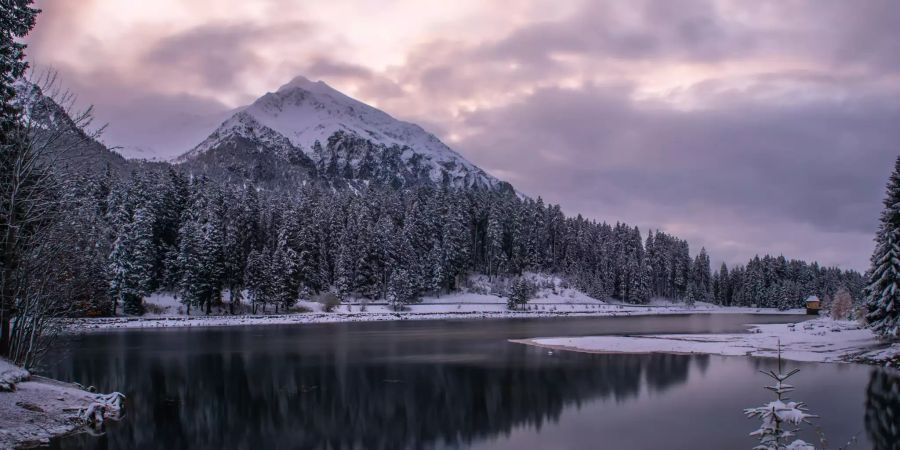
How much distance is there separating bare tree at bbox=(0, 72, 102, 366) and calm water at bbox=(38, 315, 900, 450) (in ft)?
19.1

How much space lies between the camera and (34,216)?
2473cm

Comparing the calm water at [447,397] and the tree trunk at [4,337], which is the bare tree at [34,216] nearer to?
the tree trunk at [4,337]

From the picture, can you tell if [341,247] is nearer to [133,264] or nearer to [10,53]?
[133,264]

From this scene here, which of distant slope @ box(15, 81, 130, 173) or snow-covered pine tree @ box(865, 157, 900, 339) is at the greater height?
distant slope @ box(15, 81, 130, 173)

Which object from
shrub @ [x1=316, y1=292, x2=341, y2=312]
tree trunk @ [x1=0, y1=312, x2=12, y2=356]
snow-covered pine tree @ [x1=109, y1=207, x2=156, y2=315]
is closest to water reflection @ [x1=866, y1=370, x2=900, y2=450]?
tree trunk @ [x1=0, y1=312, x2=12, y2=356]

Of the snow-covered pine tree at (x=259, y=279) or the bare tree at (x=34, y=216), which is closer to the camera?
the bare tree at (x=34, y=216)

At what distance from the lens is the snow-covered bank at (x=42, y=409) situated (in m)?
19.1

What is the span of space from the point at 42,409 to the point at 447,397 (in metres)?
16.5

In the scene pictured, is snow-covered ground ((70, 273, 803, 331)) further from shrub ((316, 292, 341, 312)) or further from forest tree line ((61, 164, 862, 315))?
forest tree line ((61, 164, 862, 315))

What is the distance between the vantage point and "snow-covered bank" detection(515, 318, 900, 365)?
135 feet

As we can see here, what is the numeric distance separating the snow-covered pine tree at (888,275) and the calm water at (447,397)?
7114mm

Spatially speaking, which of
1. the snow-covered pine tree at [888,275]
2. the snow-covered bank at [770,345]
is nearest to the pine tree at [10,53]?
the snow-covered bank at [770,345]

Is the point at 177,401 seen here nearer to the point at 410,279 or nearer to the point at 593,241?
the point at 410,279

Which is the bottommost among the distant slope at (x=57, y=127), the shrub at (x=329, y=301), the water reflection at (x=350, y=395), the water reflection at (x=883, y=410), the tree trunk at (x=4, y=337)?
the water reflection at (x=350, y=395)
